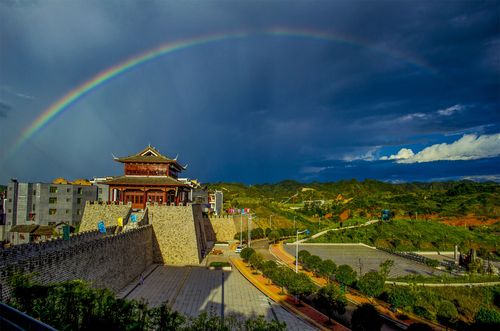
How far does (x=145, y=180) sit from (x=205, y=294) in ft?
66.7

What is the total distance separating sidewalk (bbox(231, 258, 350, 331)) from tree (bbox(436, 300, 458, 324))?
21.3 feet

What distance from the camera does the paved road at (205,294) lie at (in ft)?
70.4

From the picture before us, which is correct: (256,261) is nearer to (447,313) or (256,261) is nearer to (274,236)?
(447,313)

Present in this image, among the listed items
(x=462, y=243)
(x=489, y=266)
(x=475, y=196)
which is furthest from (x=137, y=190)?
(x=475, y=196)

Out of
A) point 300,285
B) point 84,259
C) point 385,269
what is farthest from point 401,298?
point 84,259

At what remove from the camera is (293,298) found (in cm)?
2548

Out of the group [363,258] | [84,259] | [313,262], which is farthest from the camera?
[363,258]

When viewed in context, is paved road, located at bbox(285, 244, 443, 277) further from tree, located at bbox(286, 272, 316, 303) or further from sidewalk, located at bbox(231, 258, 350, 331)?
tree, located at bbox(286, 272, 316, 303)

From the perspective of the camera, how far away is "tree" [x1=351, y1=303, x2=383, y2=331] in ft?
57.5

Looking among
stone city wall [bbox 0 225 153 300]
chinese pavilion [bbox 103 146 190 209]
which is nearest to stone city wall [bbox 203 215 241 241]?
chinese pavilion [bbox 103 146 190 209]

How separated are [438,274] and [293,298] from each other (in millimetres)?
18211

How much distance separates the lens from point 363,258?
142 feet

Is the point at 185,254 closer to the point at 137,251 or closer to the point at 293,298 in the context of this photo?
the point at 137,251

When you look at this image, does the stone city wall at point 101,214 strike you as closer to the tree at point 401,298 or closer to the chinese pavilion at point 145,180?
the chinese pavilion at point 145,180
